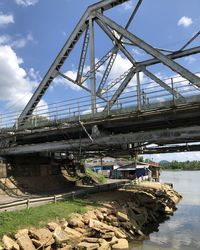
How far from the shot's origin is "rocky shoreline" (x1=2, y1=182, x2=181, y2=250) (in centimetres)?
1959

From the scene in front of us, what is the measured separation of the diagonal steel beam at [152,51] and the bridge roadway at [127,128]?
3419 mm

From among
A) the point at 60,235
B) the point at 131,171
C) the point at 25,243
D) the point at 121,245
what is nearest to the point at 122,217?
the point at 121,245

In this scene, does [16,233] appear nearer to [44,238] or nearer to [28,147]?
[44,238]

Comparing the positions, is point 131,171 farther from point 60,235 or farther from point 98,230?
point 60,235

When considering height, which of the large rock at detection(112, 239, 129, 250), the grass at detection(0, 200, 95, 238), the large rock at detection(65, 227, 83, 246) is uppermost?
the grass at detection(0, 200, 95, 238)

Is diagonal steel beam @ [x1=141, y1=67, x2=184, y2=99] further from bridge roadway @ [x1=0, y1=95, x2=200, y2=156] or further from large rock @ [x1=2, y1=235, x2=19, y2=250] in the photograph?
large rock @ [x1=2, y1=235, x2=19, y2=250]

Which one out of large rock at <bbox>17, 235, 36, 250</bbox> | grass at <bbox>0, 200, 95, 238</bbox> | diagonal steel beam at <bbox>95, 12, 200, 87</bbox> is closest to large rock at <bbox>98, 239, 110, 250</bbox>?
grass at <bbox>0, 200, 95, 238</bbox>

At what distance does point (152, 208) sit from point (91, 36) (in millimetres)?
18038

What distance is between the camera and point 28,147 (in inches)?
1448

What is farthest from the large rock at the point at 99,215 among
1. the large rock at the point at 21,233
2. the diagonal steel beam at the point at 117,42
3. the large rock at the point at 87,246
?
the diagonal steel beam at the point at 117,42

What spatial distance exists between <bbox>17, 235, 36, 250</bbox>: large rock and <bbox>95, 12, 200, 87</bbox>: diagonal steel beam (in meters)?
16.3

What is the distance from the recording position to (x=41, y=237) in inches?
784

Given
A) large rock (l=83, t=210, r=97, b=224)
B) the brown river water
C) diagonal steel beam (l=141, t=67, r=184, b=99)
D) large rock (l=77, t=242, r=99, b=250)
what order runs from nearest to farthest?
large rock (l=77, t=242, r=99, b=250), the brown river water, large rock (l=83, t=210, r=97, b=224), diagonal steel beam (l=141, t=67, r=184, b=99)

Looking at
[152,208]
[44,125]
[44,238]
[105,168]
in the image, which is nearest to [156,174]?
[105,168]
